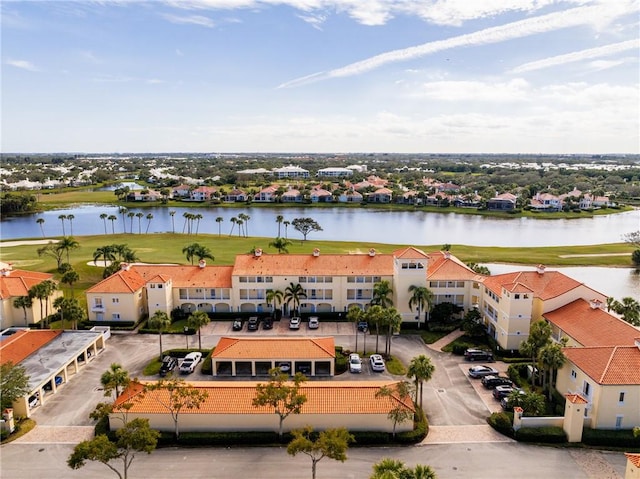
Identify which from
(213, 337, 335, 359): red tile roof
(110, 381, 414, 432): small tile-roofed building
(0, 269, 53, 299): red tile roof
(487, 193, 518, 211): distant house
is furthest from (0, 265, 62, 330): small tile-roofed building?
(487, 193, 518, 211): distant house

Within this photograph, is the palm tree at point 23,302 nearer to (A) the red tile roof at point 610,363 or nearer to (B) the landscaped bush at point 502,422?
(B) the landscaped bush at point 502,422

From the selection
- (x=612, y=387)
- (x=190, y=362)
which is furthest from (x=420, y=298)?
(x=190, y=362)

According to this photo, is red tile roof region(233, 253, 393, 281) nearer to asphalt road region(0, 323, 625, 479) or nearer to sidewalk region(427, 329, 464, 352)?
sidewalk region(427, 329, 464, 352)

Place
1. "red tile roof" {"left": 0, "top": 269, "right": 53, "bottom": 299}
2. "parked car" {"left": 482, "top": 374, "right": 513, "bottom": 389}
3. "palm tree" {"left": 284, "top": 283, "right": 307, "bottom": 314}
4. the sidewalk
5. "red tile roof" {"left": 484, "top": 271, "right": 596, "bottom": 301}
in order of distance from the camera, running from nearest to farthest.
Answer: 1. "parked car" {"left": 482, "top": 374, "right": 513, "bottom": 389}
2. "red tile roof" {"left": 484, "top": 271, "right": 596, "bottom": 301}
3. the sidewalk
4. "red tile roof" {"left": 0, "top": 269, "right": 53, "bottom": 299}
5. "palm tree" {"left": 284, "top": 283, "right": 307, "bottom": 314}

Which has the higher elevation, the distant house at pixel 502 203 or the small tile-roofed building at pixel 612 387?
the distant house at pixel 502 203

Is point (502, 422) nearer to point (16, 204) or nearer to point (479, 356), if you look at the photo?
point (479, 356)

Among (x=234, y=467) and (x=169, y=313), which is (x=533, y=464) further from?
(x=169, y=313)

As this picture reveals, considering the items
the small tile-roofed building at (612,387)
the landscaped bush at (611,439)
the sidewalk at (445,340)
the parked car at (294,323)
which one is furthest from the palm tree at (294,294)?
the landscaped bush at (611,439)
